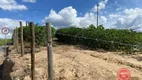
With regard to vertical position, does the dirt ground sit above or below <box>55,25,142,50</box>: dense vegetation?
below

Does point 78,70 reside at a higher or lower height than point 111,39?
lower

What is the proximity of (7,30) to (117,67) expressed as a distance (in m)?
12.0

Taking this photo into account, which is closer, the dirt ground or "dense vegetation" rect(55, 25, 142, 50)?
the dirt ground

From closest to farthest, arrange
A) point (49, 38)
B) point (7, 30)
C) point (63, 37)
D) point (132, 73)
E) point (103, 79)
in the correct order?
point (49, 38)
point (103, 79)
point (132, 73)
point (7, 30)
point (63, 37)

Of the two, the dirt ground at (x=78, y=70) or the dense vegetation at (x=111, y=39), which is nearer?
the dirt ground at (x=78, y=70)

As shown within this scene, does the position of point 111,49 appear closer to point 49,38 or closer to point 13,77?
point 13,77

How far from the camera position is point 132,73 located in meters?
8.04

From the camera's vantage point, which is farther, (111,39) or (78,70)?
(111,39)

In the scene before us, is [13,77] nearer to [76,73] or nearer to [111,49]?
[76,73]

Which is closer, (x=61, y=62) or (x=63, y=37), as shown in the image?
(x=61, y=62)

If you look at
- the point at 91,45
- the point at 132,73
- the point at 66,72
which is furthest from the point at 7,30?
the point at 132,73

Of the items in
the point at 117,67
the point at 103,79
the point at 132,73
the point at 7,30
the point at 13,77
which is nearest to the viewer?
the point at 103,79

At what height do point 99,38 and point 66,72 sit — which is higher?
point 99,38

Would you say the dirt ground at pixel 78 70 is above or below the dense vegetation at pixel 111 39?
below
